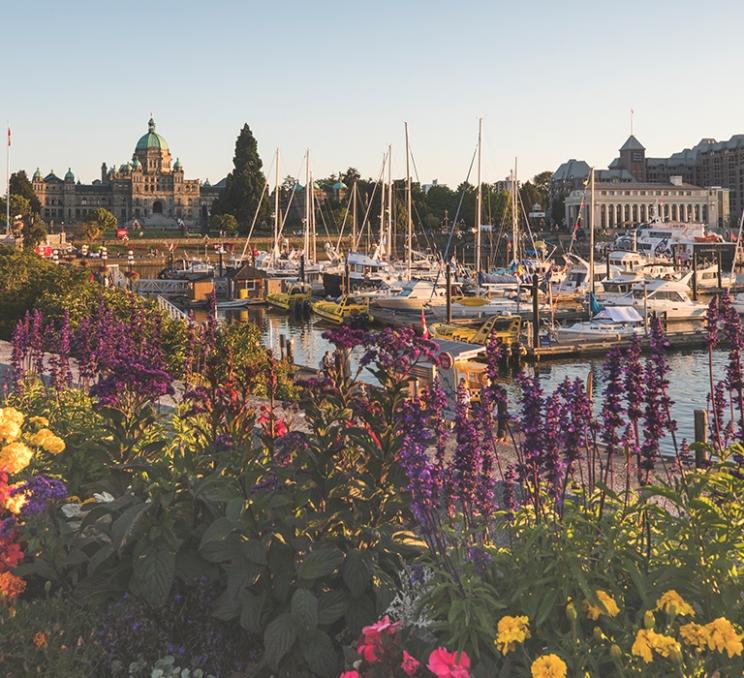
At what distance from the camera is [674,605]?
4.77m

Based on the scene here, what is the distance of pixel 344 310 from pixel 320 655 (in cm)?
4893

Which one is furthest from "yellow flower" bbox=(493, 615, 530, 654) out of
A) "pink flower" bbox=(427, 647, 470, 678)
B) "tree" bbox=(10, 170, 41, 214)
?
"tree" bbox=(10, 170, 41, 214)

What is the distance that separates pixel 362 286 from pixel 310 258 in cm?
2455

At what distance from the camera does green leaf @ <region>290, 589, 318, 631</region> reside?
5.71m

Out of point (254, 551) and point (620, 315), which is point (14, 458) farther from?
point (620, 315)

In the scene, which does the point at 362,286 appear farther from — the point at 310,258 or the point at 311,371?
the point at 311,371

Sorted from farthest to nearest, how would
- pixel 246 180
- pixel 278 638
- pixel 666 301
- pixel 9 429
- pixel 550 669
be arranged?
1. pixel 246 180
2. pixel 666 301
3. pixel 9 429
4. pixel 278 638
5. pixel 550 669

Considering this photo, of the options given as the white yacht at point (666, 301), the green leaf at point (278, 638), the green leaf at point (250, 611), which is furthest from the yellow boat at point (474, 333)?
the green leaf at point (278, 638)

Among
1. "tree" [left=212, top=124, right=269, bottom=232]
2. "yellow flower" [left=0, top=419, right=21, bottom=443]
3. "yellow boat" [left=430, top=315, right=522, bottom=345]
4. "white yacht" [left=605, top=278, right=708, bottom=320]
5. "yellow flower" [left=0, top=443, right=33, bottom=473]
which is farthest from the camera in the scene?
"tree" [left=212, top=124, right=269, bottom=232]

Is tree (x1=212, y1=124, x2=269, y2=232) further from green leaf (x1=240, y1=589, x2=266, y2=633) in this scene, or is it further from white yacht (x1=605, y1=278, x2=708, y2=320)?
green leaf (x1=240, y1=589, x2=266, y2=633)

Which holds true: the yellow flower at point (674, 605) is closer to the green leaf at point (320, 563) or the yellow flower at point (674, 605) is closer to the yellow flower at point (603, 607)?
the yellow flower at point (603, 607)

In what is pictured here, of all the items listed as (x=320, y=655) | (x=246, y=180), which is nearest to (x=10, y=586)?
Answer: (x=320, y=655)

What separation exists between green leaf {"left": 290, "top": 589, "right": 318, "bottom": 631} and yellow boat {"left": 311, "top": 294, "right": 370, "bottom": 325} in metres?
46.4

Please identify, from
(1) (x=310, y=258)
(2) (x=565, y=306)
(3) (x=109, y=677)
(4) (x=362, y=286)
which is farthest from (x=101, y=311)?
(1) (x=310, y=258)
